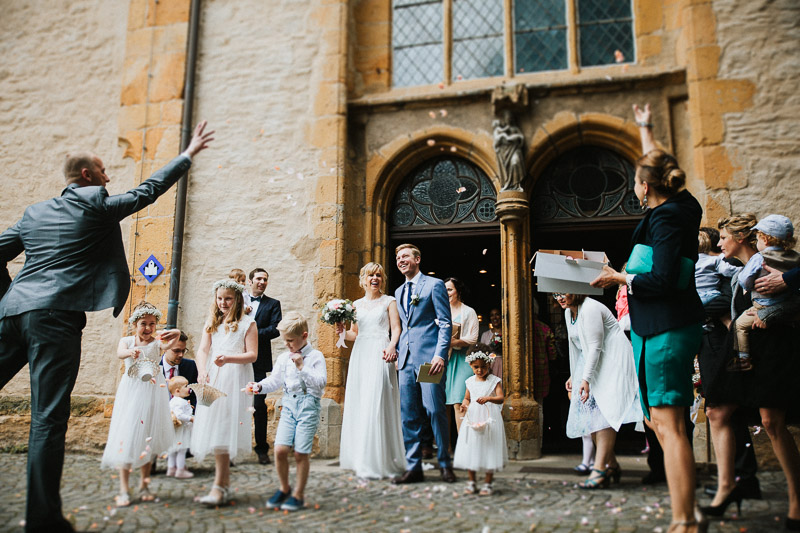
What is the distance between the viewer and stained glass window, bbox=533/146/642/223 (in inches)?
299

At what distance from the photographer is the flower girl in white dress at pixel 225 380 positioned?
430 cm

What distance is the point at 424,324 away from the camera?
5.51 metres

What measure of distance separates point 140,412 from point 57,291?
132 cm

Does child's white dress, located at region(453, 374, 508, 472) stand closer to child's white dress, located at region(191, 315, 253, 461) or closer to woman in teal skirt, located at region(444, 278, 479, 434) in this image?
woman in teal skirt, located at region(444, 278, 479, 434)

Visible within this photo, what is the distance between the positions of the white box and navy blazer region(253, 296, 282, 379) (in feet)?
11.6

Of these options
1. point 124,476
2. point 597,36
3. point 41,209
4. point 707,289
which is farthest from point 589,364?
point 597,36

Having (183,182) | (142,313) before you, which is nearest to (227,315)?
(142,313)

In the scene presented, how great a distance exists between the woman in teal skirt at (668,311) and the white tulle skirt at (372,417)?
2448 millimetres

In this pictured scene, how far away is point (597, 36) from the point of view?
26.5 ft

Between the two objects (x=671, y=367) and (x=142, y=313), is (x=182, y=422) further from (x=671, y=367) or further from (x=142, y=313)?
(x=671, y=367)

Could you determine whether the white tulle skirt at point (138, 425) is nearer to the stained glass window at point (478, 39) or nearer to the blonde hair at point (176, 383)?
the blonde hair at point (176, 383)

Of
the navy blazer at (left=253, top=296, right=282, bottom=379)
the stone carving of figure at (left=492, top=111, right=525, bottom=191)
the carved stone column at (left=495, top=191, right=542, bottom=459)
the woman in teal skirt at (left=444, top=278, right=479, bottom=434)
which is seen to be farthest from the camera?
the stone carving of figure at (left=492, top=111, right=525, bottom=191)

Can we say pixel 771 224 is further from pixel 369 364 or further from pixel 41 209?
pixel 41 209

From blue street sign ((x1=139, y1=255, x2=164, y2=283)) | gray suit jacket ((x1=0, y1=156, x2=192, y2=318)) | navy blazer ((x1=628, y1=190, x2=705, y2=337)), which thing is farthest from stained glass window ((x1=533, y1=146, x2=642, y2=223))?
gray suit jacket ((x1=0, y1=156, x2=192, y2=318))
